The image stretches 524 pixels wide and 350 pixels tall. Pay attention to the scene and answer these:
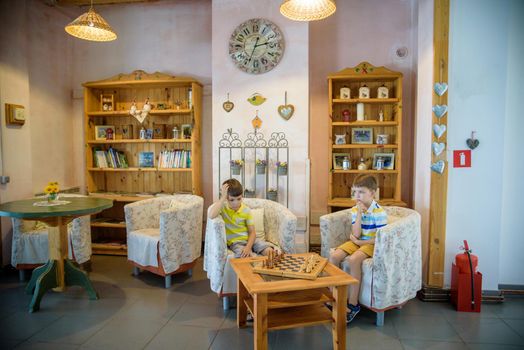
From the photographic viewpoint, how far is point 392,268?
8.79 ft

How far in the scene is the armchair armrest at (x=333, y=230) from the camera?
123 inches

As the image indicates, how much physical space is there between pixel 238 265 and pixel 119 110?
3213mm

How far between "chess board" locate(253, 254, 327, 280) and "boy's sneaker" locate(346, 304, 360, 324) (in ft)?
1.66

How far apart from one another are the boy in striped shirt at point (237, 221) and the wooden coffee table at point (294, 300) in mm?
562

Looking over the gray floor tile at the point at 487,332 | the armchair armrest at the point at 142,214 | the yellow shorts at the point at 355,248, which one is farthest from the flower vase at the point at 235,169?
the gray floor tile at the point at 487,332

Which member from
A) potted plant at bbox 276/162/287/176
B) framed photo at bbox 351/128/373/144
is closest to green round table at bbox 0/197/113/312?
potted plant at bbox 276/162/287/176

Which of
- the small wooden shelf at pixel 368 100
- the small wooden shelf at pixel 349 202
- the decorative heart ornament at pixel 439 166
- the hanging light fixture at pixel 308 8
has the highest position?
the hanging light fixture at pixel 308 8

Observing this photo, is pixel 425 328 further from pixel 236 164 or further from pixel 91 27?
pixel 91 27

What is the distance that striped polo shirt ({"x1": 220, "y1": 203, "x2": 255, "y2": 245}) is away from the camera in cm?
308

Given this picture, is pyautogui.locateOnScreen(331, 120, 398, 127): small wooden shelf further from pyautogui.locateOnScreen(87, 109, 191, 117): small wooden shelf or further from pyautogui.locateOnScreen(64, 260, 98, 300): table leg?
pyautogui.locateOnScreen(64, 260, 98, 300): table leg

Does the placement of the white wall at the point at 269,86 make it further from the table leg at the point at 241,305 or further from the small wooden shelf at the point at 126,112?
the table leg at the point at 241,305

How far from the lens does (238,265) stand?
2.49 m

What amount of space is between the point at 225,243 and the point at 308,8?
1852mm

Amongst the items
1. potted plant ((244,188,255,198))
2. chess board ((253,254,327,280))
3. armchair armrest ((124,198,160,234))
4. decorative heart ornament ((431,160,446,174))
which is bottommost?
chess board ((253,254,327,280))
